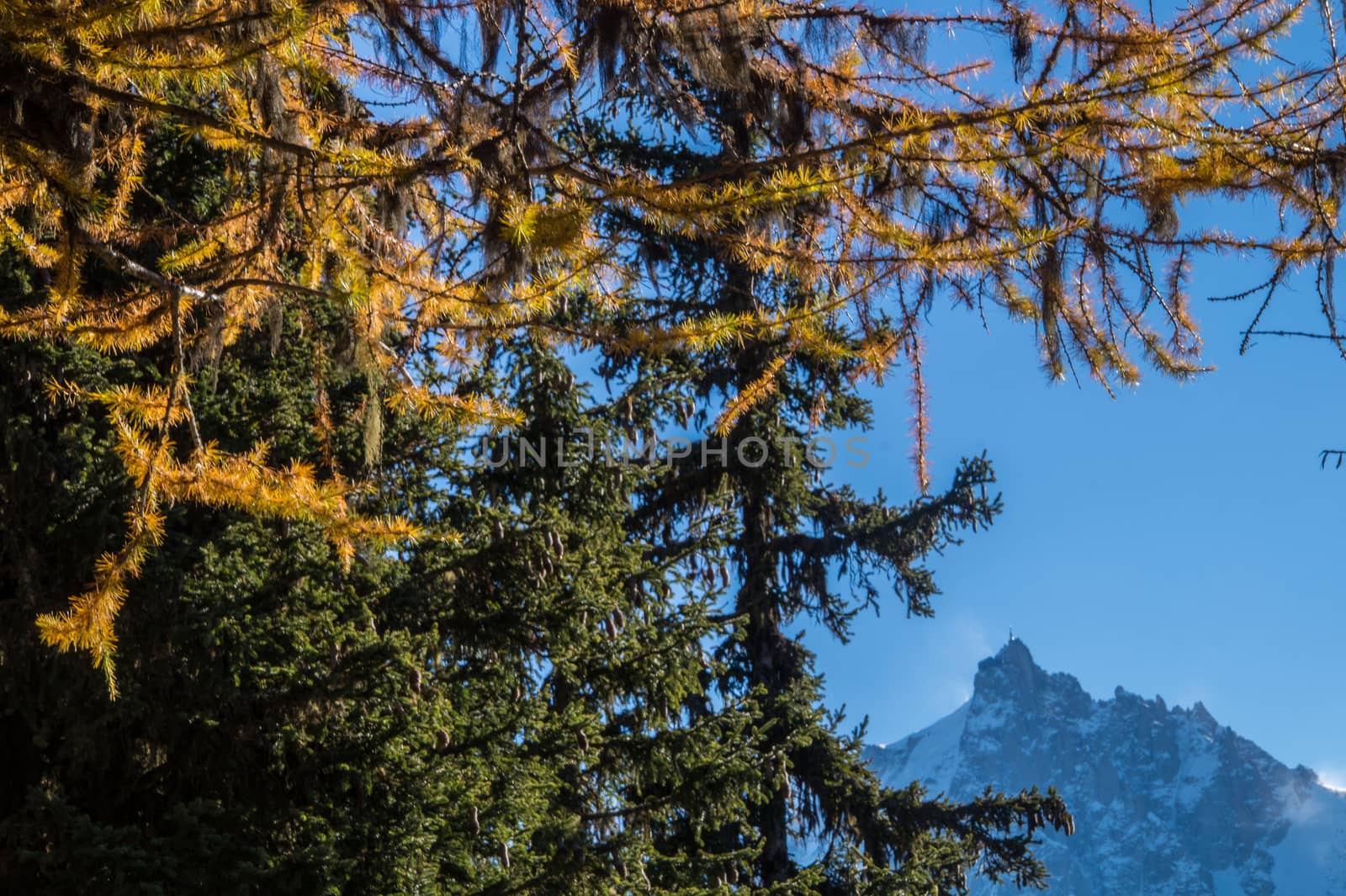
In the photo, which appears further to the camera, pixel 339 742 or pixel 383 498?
pixel 383 498

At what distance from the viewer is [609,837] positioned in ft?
19.2

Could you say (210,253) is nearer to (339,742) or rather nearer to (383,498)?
(339,742)

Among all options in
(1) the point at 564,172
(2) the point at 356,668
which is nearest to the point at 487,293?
(1) the point at 564,172

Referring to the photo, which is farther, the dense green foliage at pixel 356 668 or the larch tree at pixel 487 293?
the dense green foliage at pixel 356 668

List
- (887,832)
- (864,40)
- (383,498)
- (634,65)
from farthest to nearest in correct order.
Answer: (887,832)
(383,498)
(864,40)
(634,65)

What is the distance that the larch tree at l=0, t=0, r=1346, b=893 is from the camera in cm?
322

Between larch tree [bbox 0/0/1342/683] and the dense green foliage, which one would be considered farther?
the dense green foliage

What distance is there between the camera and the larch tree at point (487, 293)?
322 centimetres

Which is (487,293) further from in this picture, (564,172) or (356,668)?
(356,668)

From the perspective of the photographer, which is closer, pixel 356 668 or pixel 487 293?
pixel 487 293

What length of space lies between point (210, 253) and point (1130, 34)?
10.2 feet

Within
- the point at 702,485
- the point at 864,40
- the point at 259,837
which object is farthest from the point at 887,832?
the point at 864,40

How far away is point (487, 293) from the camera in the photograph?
3600mm

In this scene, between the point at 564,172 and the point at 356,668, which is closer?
the point at 564,172
